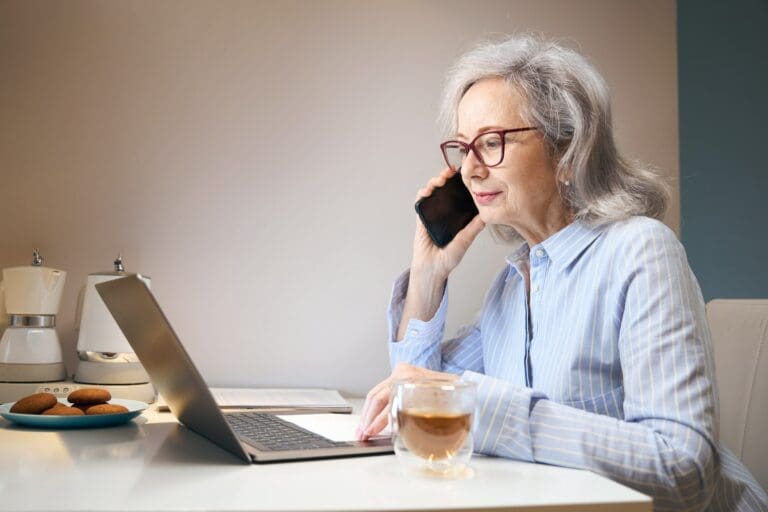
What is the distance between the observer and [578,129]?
4.50 ft

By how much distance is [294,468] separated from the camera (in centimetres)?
85

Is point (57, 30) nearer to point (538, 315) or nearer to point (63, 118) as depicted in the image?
point (63, 118)

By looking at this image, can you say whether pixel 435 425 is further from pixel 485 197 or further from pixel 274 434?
pixel 485 197

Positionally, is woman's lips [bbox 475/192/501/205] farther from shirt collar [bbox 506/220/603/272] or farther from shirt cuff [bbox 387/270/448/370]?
shirt cuff [bbox 387/270/448/370]

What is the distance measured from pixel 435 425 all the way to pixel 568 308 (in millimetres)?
535

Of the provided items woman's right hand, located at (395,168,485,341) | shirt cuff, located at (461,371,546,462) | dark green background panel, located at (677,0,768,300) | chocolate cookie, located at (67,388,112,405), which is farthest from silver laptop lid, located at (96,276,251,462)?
dark green background panel, located at (677,0,768,300)

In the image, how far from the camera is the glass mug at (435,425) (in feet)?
2.71

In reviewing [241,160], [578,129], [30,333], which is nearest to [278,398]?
[30,333]

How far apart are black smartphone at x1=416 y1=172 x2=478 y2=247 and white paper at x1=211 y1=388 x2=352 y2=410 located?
0.43 metres

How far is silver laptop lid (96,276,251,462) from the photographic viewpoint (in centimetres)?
87

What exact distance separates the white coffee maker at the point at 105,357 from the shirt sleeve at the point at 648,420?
86 cm

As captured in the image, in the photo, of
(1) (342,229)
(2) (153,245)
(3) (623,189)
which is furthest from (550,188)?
(2) (153,245)

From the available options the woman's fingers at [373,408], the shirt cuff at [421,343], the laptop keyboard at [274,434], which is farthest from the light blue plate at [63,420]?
the shirt cuff at [421,343]

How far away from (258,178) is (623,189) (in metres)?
0.93
